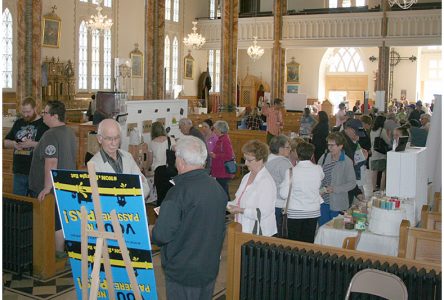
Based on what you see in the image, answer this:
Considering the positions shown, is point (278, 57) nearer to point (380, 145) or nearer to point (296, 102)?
point (296, 102)

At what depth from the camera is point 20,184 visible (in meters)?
6.77

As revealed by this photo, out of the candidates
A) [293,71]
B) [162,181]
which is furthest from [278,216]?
[293,71]

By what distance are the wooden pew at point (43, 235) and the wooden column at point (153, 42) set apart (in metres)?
10.8

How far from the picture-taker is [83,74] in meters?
22.1

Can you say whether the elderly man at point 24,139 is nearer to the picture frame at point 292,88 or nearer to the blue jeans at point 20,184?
the blue jeans at point 20,184

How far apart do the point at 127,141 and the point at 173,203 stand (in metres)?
6.04

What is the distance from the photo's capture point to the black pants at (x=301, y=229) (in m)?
5.77

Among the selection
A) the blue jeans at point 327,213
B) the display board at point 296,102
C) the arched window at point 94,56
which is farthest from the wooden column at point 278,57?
the blue jeans at point 327,213

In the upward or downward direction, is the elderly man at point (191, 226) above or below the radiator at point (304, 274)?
above

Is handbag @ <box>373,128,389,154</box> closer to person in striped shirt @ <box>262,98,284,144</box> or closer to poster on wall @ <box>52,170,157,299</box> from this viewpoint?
person in striped shirt @ <box>262,98,284,144</box>

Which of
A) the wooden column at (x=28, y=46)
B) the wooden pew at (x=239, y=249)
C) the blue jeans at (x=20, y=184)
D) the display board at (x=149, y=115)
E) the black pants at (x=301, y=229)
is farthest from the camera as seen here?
the wooden column at (x=28, y=46)

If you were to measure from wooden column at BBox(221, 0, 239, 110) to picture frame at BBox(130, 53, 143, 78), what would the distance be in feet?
18.8

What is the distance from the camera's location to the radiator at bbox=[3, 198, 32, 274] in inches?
238

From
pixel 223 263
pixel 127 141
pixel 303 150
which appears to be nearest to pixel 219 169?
pixel 127 141
